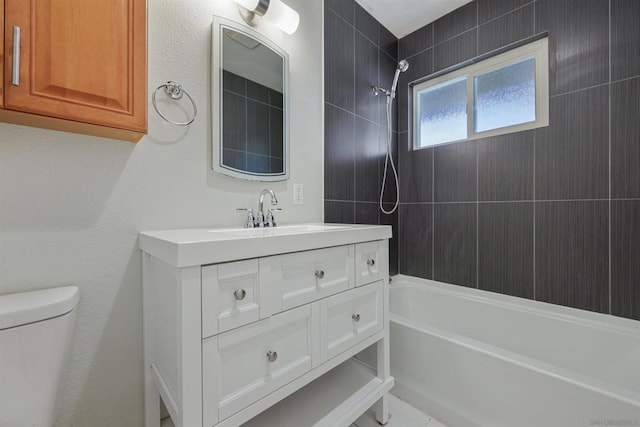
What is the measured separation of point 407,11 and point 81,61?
7.01ft

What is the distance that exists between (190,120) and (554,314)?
7.32 feet

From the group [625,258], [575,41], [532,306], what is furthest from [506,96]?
[532,306]

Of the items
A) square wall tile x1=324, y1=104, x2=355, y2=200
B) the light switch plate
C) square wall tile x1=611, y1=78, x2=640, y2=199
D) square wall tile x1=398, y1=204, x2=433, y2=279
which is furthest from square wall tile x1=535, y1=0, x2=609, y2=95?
the light switch plate

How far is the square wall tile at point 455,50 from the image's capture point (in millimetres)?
1931

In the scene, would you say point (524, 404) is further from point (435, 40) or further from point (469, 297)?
point (435, 40)

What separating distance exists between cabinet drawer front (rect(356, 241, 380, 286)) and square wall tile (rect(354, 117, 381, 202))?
0.77 metres

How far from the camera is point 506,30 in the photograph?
5.84ft

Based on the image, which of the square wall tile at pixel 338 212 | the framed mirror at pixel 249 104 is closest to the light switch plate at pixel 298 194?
the framed mirror at pixel 249 104

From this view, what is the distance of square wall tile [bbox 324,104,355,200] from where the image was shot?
68.2 inches

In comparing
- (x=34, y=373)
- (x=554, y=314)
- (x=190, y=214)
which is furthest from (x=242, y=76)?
(x=554, y=314)

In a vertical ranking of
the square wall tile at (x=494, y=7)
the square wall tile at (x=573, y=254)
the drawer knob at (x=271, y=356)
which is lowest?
the drawer knob at (x=271, y=356)

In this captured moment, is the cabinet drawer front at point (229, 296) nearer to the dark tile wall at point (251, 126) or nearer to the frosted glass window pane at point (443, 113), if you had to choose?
the dark tile wall at point (251, 126)

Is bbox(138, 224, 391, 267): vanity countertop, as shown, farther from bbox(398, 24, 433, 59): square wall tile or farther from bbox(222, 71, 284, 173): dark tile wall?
bbox(398, 24, 433, 59): square wall tile

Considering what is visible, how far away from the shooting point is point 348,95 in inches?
74.0
